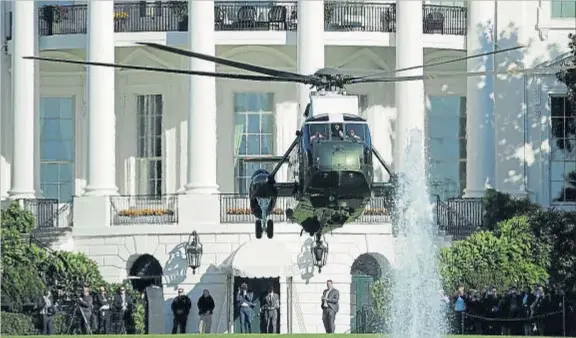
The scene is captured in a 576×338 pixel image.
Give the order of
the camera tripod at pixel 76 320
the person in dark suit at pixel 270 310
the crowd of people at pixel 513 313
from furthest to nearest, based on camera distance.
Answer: the person in dark suit at pixel 270 310 → the camera tripod at pixel 76 320 → the crowd of people at pixel 513 313

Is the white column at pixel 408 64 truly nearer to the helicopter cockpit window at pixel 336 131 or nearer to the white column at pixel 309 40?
the white column at pixel 309 40

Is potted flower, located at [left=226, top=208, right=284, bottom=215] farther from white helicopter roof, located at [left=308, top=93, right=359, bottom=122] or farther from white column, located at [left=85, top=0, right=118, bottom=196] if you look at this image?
white helicopter roof, located at [left=308, top=93, right=359, bottom=122]

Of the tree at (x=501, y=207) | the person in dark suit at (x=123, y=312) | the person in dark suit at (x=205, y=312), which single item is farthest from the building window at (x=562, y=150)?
the person in dark suit at (x=123, y=312)

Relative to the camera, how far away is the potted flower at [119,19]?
77188mm

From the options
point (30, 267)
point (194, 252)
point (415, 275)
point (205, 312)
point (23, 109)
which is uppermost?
point (23, 109)

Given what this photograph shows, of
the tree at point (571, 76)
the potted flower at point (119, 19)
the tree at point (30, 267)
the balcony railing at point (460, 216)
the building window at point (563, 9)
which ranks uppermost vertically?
the building window at point (563, 9)

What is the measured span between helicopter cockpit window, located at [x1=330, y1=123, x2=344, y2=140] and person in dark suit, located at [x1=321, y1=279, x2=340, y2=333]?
66.7 feet

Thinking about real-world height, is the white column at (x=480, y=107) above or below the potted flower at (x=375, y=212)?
above

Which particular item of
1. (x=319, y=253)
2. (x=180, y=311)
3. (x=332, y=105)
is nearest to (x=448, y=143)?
(x=180, y=311)

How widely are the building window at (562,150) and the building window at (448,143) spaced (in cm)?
278

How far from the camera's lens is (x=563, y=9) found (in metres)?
79.4

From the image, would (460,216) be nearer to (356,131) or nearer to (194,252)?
(194,252)

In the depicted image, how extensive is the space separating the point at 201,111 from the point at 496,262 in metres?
10.4

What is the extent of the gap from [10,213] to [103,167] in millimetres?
3597
